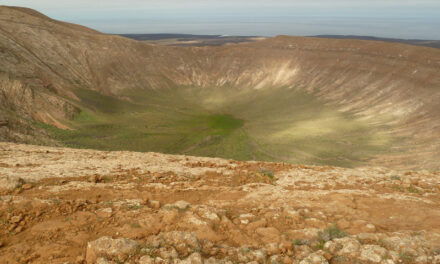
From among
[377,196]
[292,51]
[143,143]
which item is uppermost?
[292,51]

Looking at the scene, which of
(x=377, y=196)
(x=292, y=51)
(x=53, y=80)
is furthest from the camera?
(x=292, y=51)

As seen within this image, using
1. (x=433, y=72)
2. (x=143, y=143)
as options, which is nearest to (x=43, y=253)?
(x=143, y=143)

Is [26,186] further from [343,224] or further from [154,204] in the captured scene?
[343,224]

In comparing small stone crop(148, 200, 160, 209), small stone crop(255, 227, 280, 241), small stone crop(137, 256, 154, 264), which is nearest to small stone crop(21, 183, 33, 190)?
small stone crop(148, 200, 160, 209)

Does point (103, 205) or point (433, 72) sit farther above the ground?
point (433, 72)

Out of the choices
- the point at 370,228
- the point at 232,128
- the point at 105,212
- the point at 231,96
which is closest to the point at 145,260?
the point at 105,212

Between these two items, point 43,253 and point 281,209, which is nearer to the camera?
point 43,253

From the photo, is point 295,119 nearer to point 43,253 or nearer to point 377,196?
point 377,196

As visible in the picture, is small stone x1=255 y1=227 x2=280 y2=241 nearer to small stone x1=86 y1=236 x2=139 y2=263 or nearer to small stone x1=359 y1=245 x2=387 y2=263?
small stone x1=359 y1=245 x2=387 y2=263
